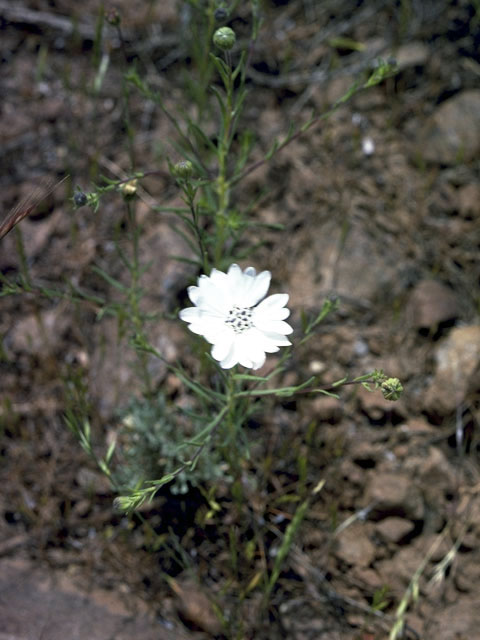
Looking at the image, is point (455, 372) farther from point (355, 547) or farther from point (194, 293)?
point (194, 293)

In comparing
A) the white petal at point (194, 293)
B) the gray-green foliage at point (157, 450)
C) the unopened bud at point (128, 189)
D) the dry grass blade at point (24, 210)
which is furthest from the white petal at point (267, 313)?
the gray-green foliage at point (157, 450)

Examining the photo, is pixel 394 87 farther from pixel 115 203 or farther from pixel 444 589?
pixel 444 589

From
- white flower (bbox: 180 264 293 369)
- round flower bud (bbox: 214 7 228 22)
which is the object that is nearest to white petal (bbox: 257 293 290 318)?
white flower (bbox: 180 264 293 369)

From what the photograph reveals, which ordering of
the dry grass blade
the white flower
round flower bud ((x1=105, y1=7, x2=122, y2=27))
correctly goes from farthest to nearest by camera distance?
round flower bud ((x1=105, y1=7, x2=122, y2=27)) → the white flower → the dry grass blade

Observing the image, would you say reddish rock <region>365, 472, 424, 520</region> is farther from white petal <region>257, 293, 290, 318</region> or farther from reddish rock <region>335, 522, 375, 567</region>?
white petal <region>257, 293, 290, 318</region>

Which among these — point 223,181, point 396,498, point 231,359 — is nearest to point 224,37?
point 223,181

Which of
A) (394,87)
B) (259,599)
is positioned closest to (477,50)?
(394,87)
